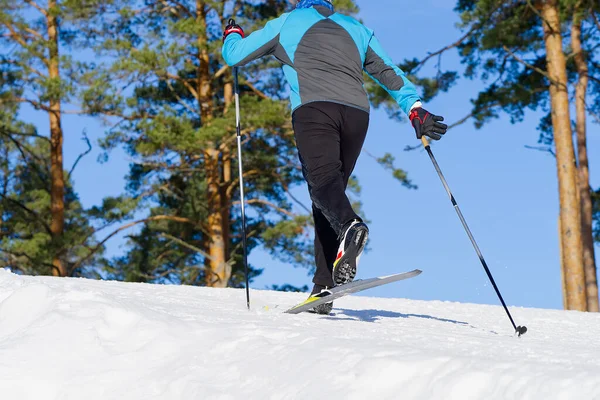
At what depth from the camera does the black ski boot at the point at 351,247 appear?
393 cm

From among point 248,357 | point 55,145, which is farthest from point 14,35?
point 248,357

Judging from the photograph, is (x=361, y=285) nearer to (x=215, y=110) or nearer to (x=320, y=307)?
(x=320, y=307)

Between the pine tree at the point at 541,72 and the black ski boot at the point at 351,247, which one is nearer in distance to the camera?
the black ski boot at the point at 351,247

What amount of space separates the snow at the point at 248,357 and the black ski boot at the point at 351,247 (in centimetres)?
29

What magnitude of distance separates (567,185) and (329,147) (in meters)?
10.7

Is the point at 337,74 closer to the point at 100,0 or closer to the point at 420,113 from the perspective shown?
the point at 420,113

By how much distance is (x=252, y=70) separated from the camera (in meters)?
18.5

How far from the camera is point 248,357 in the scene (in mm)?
2963

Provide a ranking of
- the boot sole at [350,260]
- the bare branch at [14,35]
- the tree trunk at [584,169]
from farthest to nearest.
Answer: the bare branch at [14,35]
the tree trunk at [584,169]
the boot sole at [350,260]

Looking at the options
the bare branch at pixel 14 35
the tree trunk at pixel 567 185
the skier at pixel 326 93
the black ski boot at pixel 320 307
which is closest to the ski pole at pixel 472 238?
the skier at pixel 326 93

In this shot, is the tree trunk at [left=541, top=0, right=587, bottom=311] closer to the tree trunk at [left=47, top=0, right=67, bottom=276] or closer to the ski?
the ski

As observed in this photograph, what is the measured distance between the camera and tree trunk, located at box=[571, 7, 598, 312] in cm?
1642

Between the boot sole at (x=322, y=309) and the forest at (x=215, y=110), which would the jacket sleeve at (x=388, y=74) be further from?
the forest at (x=215, y=110)

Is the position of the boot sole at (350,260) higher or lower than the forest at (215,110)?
lower
